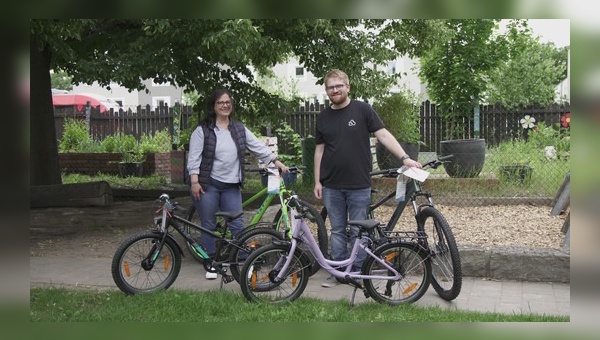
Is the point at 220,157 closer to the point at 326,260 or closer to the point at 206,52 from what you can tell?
the point at 326,260

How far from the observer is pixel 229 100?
255 inches

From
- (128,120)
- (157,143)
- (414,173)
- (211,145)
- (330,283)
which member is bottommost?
(330,283)

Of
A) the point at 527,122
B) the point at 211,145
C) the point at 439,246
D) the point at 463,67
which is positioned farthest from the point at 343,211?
the point at 463,67

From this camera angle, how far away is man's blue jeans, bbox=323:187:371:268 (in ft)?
20.1

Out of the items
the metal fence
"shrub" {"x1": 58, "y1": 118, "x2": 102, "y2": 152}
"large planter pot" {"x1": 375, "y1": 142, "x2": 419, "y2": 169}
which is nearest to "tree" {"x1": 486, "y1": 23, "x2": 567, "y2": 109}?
the metal fence

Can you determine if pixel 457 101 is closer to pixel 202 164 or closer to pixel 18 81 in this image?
pixel 202 164

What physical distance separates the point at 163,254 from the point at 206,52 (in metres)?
3.53

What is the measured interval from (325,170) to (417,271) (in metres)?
1.23

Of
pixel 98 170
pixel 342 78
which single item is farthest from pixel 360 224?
pixel 98 170

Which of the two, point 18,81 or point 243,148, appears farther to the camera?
point 243,148

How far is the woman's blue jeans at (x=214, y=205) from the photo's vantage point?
6.54m

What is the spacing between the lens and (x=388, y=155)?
12188mm

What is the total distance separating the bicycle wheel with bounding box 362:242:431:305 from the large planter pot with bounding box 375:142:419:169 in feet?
20.9

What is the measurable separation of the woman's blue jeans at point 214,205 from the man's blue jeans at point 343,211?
3.12 feet
